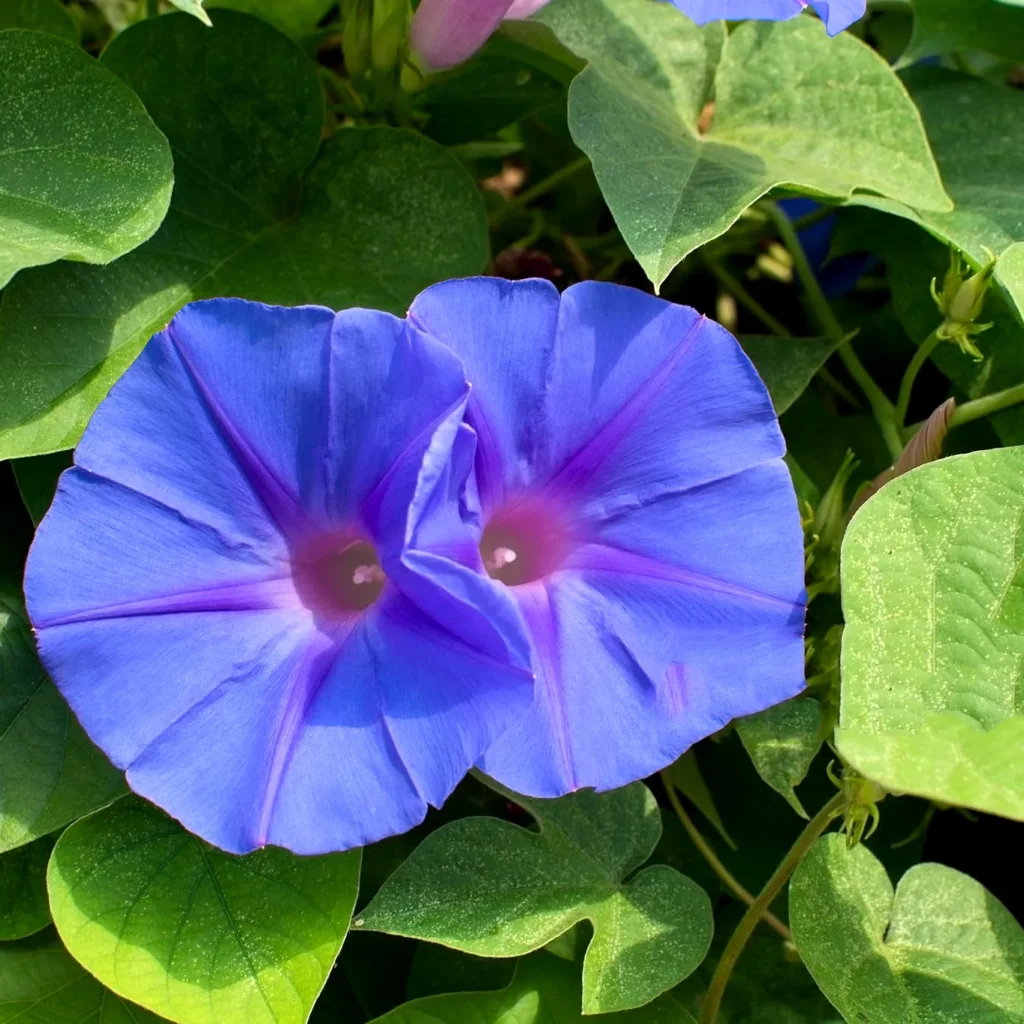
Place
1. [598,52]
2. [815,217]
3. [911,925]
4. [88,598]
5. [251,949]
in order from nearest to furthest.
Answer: [88,598], [251,949], [911,925], [598,52], [815,217]

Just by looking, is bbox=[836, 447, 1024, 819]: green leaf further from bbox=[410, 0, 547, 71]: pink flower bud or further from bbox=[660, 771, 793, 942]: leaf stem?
bbox=[410, 0, 547, 71]: pink flower bud

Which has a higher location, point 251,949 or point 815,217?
point 815,217

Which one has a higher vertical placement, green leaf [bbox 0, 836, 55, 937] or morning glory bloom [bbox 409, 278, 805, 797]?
morning glory bloom [bbox 409, 278, 805, 797]

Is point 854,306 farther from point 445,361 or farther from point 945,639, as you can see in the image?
point 445,361

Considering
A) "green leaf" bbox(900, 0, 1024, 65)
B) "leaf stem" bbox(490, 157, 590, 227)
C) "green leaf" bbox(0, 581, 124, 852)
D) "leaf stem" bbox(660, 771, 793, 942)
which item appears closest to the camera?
"green leaf" bbox(0, 581, 124, 852)

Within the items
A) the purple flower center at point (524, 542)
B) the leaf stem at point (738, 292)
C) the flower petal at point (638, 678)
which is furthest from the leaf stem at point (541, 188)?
the flower petal at point (638, 678)

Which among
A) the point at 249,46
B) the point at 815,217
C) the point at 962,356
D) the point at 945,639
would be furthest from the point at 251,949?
the point at 815,217

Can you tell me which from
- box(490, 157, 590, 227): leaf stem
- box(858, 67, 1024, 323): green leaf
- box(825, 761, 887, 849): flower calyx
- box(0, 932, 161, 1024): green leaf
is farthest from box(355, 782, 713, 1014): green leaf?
box(490, 157, 590, 227): leaf stem

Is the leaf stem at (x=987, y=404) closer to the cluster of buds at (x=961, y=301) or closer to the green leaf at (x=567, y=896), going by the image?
the cluster of buds at (x=961, y=301)
